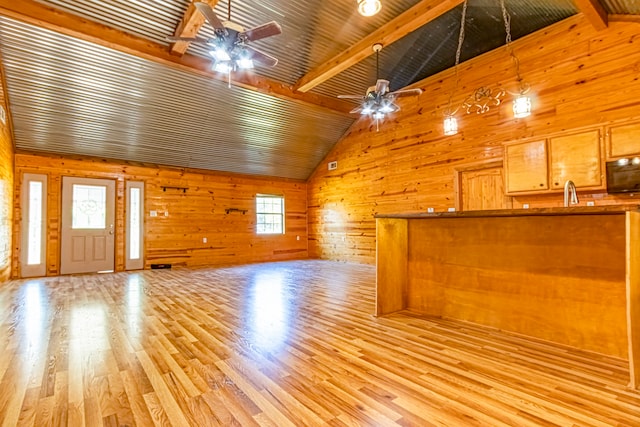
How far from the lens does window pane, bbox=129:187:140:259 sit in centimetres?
741

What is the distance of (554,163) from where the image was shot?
475 centimetres

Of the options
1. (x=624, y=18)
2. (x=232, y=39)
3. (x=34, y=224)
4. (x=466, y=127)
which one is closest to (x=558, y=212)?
(x=232, y=39)

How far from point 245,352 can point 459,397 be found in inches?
57.3

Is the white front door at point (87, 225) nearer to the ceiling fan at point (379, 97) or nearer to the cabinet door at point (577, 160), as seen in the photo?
the ceiling fan at point (379, 97)

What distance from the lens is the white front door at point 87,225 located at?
264 inches

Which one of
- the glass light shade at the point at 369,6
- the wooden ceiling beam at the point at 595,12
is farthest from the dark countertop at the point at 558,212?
the wooden ceiling beam at the point at 595,12

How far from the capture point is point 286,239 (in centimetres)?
962

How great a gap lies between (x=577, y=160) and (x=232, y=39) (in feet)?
15.6

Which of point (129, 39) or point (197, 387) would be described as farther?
point (129, 39)

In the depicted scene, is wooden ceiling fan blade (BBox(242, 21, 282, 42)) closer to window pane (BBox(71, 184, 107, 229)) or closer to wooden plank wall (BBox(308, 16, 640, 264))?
wooden plank wall (BBox(308, 16, 640, 264))

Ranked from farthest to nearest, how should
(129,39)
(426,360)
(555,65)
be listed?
(555,65) → (129,39) → (426,360)

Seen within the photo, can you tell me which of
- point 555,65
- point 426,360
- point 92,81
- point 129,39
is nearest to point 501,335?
point 426,360

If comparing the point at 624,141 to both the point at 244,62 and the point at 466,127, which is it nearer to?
the point at 466,127

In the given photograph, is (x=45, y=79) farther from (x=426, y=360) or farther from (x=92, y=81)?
(x=426, y=360)
